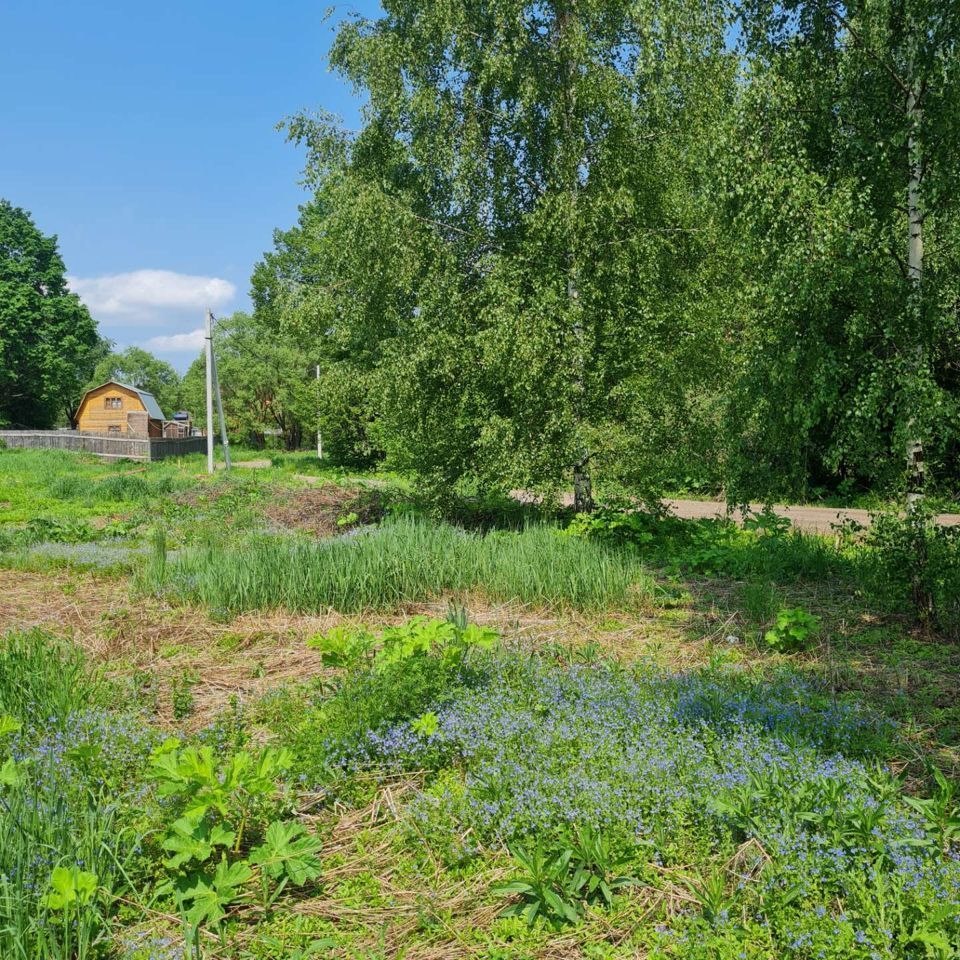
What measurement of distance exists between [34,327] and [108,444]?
17.4 meters

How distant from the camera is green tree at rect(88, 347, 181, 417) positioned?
80938 millimetres

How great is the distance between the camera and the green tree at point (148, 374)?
266ft

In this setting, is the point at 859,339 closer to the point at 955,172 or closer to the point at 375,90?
the point at 955,172

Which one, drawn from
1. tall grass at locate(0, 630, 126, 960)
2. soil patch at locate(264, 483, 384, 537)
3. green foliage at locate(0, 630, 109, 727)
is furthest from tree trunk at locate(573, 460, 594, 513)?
tall grass at locate(0, 630, 126, 960)

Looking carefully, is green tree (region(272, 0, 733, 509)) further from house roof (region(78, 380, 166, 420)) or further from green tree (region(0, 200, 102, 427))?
green tree (region(0, 200, 102, 427))

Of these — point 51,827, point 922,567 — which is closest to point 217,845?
point 51,827

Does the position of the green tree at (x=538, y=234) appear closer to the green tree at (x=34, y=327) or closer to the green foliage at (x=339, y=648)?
the green foliage at (x=339, y=648)

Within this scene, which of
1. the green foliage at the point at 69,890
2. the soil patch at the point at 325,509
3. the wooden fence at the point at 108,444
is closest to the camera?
the green foliage at the point at 69,890

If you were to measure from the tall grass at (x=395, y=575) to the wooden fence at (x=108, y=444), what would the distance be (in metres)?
26.4

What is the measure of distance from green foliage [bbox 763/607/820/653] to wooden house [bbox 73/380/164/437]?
45642 mm

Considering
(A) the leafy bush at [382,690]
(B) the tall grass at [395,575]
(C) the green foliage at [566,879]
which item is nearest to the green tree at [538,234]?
(B) the tall grass at [395,575]

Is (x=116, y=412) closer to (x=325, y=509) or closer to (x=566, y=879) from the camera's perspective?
(x=325, y=509)

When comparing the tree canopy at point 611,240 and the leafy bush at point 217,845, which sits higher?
the tree canopy at point 611,240

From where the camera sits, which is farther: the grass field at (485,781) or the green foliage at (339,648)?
the green foliage at (339,648)
